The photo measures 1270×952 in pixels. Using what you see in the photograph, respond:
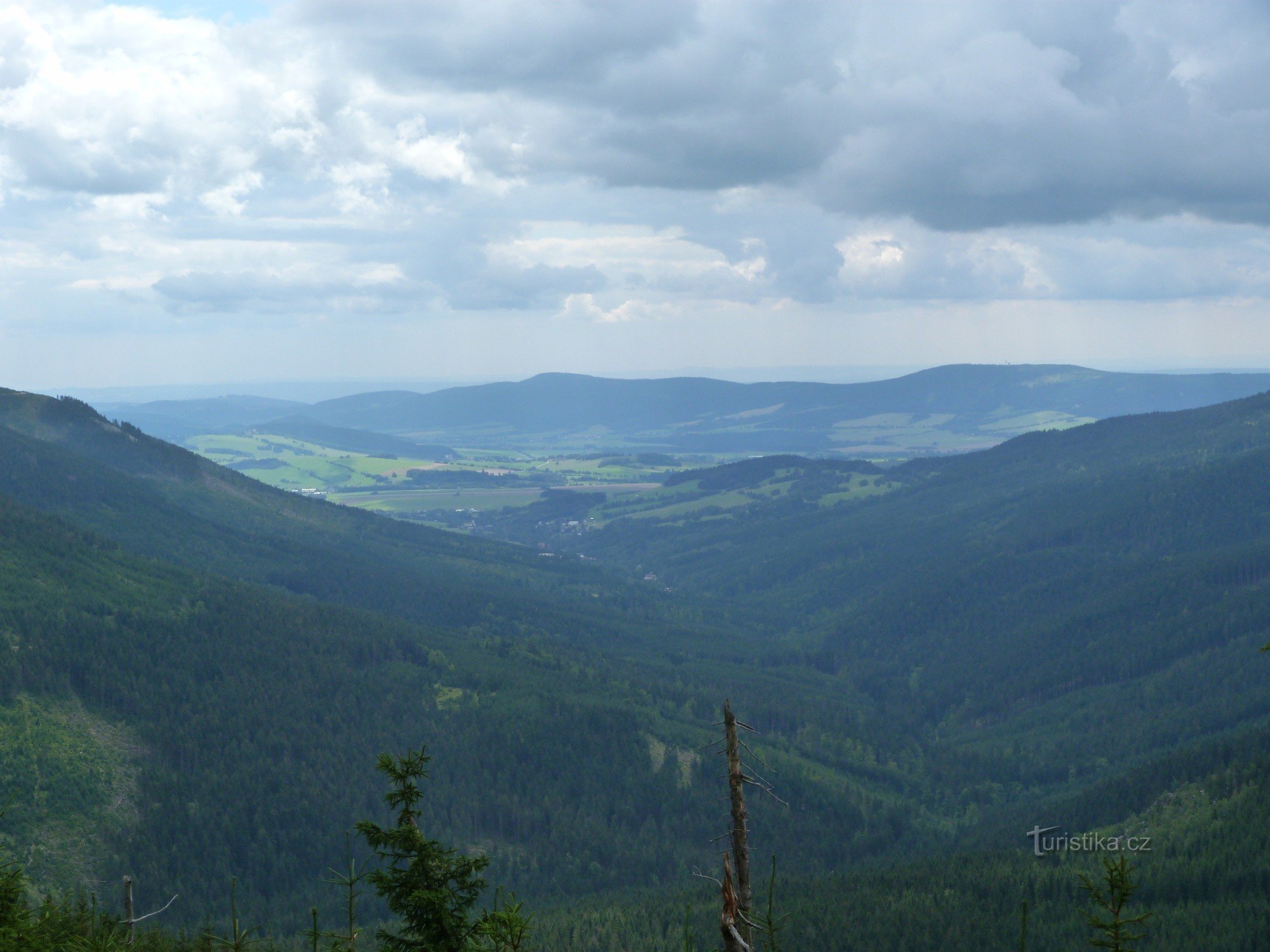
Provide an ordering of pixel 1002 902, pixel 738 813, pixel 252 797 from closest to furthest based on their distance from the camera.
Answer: pixel 738 813
pixel 1002 902
pixel 252 797

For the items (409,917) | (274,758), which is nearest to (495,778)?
(274,758)

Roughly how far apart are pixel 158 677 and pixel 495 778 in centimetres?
6419

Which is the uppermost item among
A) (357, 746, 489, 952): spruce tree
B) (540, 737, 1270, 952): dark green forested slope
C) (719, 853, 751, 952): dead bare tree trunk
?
(719, 853, 751, 952): dead bare tree trunk

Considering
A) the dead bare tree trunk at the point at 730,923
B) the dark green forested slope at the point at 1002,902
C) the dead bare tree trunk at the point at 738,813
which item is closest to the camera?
the dead bare tree trunk at the point at 730,923

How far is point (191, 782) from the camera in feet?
546

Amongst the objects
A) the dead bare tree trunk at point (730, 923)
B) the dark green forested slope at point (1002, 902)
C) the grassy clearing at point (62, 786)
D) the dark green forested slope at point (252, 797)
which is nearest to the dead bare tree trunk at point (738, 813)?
the dead bare tree trunk at point (730, 923)

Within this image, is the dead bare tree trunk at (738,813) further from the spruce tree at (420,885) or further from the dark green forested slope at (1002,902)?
the dark green forested slope at (1002,902)

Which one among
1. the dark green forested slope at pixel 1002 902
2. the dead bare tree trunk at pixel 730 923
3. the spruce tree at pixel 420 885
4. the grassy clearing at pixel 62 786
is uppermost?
the dead bare tree trunk at pixel 730 923

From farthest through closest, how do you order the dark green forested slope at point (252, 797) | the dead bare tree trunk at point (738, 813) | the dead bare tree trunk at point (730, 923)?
the dark green forested slope at point (252, 797) → the dead bare tree trunk at point (738, 813) → the dead bare tree trunk at point (730, 923)

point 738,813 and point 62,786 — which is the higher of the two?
point 738,813

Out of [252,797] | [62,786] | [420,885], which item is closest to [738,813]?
[420,885]

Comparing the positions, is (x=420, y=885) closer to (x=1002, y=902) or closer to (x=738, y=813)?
(x=738, y=813)

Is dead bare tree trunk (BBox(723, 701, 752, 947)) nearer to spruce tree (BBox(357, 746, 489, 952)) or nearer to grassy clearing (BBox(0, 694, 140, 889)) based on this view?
spruce tree (BBox(357, 746, 489, 952))

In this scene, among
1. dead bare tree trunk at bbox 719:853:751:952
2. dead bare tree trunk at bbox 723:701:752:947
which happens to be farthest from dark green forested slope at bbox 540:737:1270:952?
dead bare tree trunk at bbox 719:853:751:952
